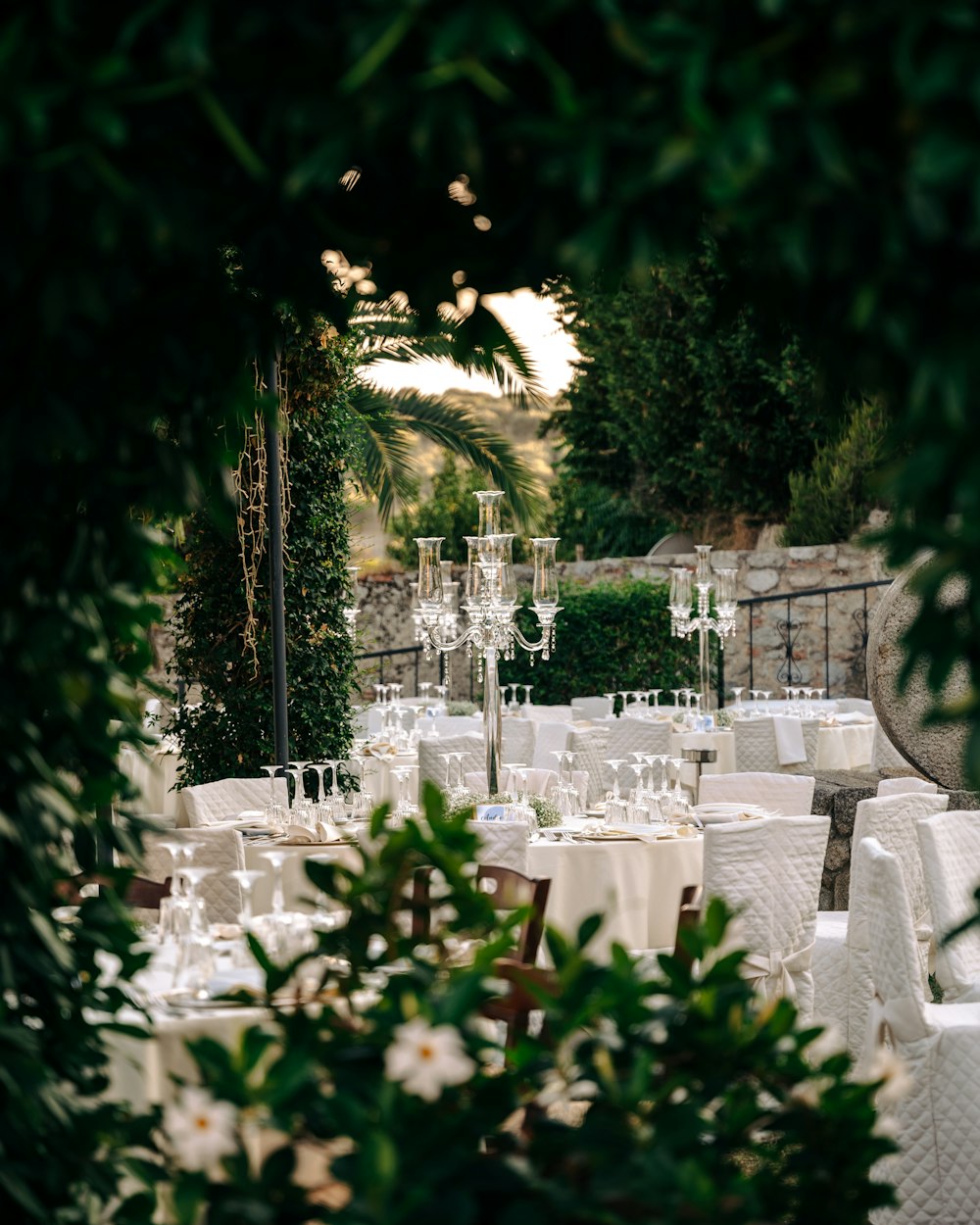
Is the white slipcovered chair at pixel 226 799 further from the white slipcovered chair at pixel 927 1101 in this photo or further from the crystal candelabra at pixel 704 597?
the crystal candelabra at pixel 704 597

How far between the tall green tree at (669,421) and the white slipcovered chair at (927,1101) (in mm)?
13486

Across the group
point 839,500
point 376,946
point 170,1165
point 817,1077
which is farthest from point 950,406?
point 839,500

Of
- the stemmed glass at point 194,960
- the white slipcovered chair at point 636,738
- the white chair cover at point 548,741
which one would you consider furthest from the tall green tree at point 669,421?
the stemmed glass at point 194,960

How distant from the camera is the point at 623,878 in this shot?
539 cm

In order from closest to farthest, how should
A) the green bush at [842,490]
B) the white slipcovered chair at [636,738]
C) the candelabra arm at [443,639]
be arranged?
the candelabra arm at [443,639] → the white slipcovered chair at [636,738] → the green bush at [842,490]

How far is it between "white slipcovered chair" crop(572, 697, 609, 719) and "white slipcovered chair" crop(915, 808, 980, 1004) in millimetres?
6570

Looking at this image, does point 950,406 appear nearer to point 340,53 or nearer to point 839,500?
point 340,53

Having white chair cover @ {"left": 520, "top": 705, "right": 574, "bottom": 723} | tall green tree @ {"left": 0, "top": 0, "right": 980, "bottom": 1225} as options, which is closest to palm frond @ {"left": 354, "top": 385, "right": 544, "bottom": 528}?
white chair cover @ {"left": 520, "top": 705, "right": 574, "bottom": 723}

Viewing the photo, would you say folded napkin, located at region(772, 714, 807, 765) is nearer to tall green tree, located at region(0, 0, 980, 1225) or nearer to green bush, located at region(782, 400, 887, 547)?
green bush, located at region(782, 400, 887, 547)

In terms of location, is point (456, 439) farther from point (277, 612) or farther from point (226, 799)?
point (226, 799)

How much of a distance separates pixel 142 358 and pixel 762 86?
2.94ft

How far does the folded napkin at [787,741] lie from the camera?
918 centimetres

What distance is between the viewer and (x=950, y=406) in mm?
1422

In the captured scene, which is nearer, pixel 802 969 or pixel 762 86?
pixel 762 86
